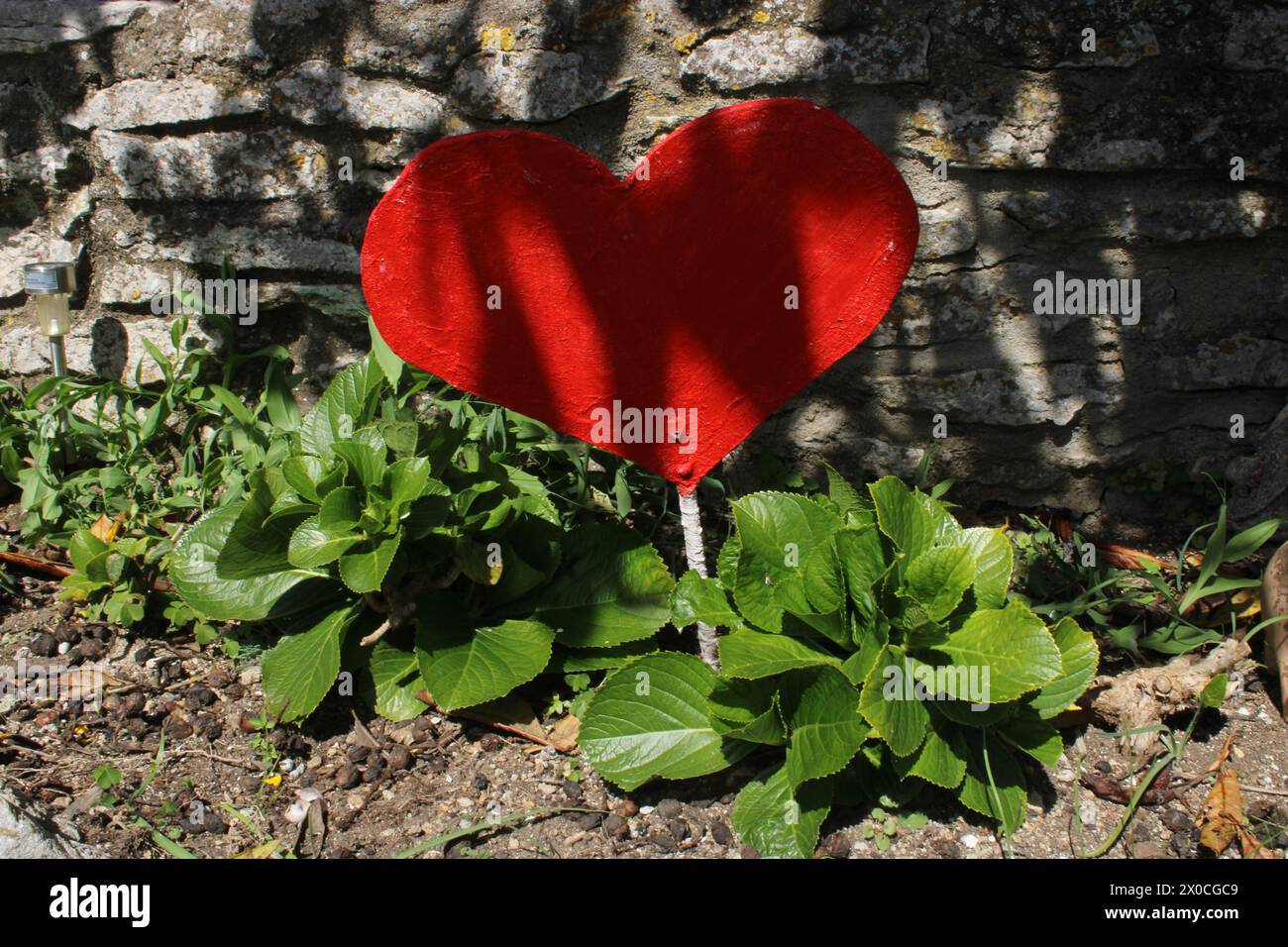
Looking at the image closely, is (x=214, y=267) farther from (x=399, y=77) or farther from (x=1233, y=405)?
(x=1233, y=405)

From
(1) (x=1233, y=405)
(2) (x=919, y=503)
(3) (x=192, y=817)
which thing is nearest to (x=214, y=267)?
(3) (x=192, y=817)

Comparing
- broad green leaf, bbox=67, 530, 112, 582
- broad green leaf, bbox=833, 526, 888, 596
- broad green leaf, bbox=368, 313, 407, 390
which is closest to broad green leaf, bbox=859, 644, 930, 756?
broad green leaf, bbox=833, 526, 888, 596

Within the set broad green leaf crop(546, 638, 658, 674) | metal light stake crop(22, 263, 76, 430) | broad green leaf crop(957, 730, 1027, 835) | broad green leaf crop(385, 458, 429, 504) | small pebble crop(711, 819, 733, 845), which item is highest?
metal light stake crop(22, 263, 76, 430)

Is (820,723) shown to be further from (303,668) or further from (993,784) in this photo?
(303,668)

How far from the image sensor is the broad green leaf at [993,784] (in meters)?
1.81

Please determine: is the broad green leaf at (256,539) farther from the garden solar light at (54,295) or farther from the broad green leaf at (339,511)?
the garden solar light at (54,295)

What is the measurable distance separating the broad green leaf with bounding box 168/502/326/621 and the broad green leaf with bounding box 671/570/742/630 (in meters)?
0.69

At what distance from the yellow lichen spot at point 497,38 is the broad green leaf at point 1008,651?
1.43 meters

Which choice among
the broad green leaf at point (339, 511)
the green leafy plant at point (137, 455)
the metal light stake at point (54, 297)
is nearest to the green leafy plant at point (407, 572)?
the broad green leaf at point (339, 511)

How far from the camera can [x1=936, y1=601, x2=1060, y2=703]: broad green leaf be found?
1667 mm

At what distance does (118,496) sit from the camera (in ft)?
8.38

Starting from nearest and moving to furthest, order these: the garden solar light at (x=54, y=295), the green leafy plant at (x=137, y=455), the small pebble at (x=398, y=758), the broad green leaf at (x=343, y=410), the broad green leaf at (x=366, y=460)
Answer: the broad green leaf at (x=366, y=460) < the small pebble at (x=398, y=758) < the broad green leaf at (x=343, y=410) < the green leafy plant at (x=137, y=455) < the garden solar light at (x=54, y=295)

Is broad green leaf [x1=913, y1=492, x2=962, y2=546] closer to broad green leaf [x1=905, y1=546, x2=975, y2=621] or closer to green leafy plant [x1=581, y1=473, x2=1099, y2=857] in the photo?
green leafy plant [x1=581, y1=473, x2=1099, y2=857]

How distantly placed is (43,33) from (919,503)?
215cm
